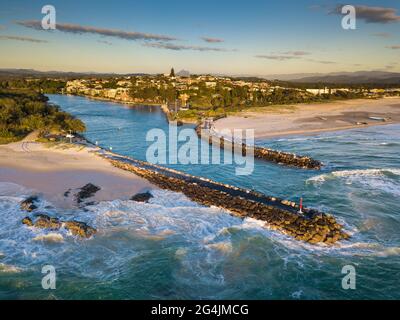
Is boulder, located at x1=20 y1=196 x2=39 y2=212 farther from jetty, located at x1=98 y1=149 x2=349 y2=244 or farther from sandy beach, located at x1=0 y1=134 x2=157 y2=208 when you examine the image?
jetty, located at x1=98 y1=149 x2=349 y2=244

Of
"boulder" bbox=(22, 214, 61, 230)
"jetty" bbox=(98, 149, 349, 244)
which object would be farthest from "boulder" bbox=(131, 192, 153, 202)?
"boulder" bbox=(22, 214, 61, 230)

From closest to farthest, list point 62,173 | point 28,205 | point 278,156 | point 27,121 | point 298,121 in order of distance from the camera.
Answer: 1. point 28,205
2. point 62,173
3. point 278,156
4. point 27,121
5. point 298,121

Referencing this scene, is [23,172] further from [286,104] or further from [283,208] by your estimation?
[286,104]

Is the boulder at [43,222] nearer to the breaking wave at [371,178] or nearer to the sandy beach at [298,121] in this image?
the breaking wave at [371,178]

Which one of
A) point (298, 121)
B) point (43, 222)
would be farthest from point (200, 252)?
point (298, 121)

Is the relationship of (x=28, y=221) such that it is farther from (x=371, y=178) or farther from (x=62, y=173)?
(x=371, y=178)

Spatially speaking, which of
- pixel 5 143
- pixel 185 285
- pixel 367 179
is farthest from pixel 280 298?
pixel 5 143
